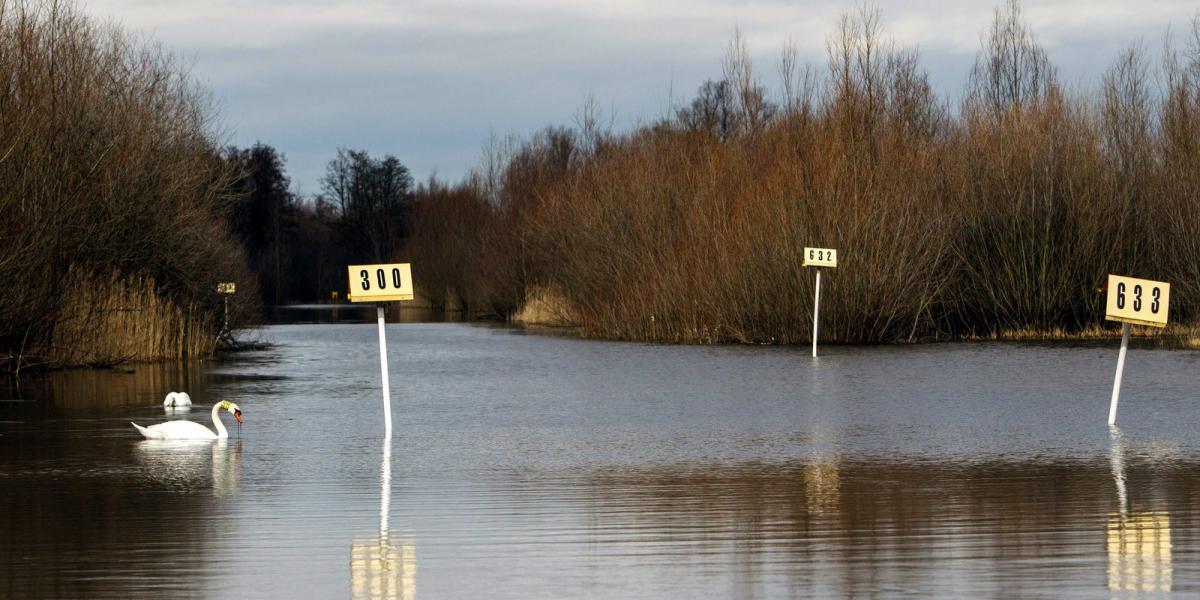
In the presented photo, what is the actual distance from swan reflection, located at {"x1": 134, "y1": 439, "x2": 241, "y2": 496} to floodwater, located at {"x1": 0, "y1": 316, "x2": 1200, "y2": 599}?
0.18ft

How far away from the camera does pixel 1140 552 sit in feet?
29.2

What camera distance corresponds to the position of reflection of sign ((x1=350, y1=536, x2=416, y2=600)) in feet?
26.5

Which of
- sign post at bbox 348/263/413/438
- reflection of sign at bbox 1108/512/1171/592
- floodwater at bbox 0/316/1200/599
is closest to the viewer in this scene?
reflection of sign at bbox 1108/512/1171/592

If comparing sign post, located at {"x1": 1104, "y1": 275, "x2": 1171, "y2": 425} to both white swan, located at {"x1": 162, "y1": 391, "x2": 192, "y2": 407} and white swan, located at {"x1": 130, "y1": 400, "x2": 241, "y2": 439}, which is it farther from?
white swan, located at {"x1": 162, "y1": 391, "x2": 192, "y2": 407}

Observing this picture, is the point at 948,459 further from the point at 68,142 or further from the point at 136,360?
the point at 136,360

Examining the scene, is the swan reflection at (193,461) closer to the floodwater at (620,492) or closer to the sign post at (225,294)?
the floodwater at (620,492)

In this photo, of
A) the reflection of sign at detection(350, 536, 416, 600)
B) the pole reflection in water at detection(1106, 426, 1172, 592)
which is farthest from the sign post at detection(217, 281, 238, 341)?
the pole reflection in water at detection(1106, 426, 1172, 592)

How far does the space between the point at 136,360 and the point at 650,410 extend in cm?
1791

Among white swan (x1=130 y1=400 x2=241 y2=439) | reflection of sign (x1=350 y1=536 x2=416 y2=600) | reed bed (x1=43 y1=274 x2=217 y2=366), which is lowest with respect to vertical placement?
reflection of sign (x1=350 y1=536 x2=416 y2=600)

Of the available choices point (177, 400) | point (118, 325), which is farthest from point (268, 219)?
point (177, 400)

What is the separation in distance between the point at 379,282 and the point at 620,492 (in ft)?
18.3

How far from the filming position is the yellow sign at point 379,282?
1641 cm

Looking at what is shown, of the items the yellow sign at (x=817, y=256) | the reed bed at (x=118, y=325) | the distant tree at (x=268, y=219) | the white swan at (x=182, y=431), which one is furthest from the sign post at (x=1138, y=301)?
the distant tree at (x=268, y=219)

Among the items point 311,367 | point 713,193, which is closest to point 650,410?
point 311,367
